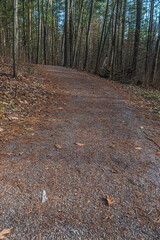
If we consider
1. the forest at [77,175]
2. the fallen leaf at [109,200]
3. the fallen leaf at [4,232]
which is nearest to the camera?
the fallen leaf at [4,232]

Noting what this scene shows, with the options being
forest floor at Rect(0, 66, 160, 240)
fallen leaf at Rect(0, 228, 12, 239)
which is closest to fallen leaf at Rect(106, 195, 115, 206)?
forest floor at Rect(0, 66, 160, 240)

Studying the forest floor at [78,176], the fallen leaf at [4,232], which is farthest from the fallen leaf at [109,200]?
the fallen leaf at [4,232]

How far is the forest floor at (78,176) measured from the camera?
1.38m

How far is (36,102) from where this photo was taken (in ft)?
17.2

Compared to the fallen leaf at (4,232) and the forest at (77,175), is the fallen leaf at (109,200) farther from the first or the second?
the fallen leaf at (4,232)

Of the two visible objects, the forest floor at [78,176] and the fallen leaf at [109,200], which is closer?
the forest floor at [78,176]

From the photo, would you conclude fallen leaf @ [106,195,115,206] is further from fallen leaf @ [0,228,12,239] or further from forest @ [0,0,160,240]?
fallen leaf @ [0,228,12,239]

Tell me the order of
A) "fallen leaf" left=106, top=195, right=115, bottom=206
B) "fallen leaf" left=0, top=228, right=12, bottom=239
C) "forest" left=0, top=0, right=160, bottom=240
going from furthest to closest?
"fallen leaf" left=106, top=195, right=115, bottom=206 → "forest" left=0, top=0, right=160, bottom=240 → "fallen leaf" left=0, top=228, right=12, bottom=239

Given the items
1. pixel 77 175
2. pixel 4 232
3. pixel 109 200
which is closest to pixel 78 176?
pixel 77 175

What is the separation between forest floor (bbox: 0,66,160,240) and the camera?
138 centimetres

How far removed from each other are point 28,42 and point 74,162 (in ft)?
23.5

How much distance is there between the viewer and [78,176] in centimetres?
198

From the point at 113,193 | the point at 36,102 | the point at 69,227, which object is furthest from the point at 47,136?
the point at 36,102

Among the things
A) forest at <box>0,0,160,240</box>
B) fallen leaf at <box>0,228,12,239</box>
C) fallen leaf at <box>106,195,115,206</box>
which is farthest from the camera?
fallen leaf at <box>106,195,115,206</box>
